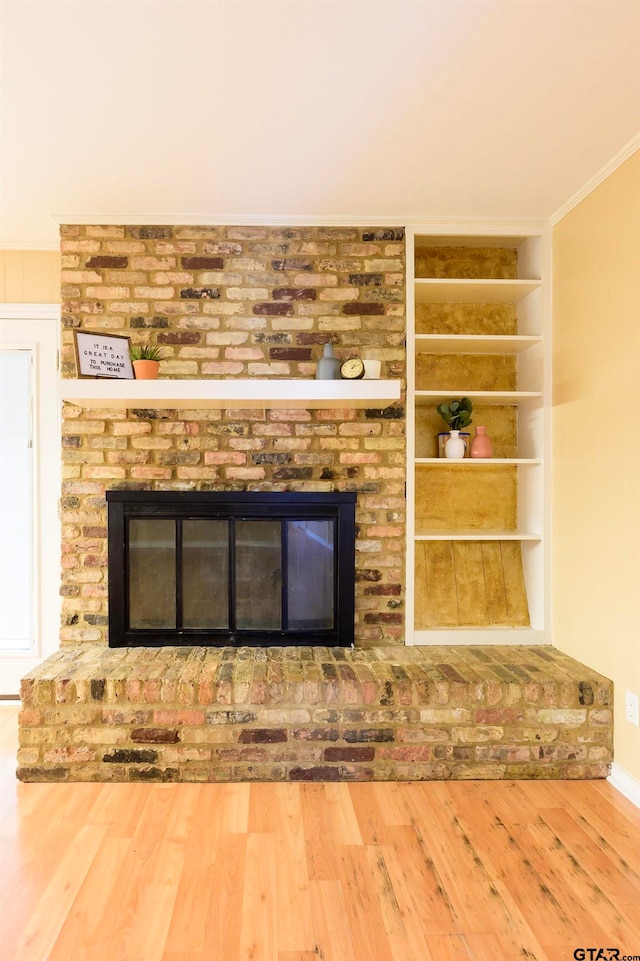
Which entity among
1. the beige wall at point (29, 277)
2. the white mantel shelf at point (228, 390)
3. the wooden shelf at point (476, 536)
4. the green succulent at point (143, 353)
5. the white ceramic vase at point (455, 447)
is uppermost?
the beige wall at point (29, 277)

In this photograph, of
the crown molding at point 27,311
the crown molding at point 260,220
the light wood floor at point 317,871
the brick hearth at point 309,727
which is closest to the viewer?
the light wood floor at point 317,871

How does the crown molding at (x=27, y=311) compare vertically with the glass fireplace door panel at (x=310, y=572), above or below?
above

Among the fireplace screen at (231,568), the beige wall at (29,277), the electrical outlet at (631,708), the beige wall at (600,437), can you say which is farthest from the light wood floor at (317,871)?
the beige wall at (29,277)

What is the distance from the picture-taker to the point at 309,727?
7.97 feet

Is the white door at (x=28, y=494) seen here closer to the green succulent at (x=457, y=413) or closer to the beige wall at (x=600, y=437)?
the green succulent at (x=457, y=413)

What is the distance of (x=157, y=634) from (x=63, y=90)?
230 centimetres

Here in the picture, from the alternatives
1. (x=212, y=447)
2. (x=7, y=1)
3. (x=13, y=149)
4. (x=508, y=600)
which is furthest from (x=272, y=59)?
(x=508, y=600)

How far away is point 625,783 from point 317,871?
4.39 feet

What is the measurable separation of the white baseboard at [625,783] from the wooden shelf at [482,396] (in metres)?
1.73

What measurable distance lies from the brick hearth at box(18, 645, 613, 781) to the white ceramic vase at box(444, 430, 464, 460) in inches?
43.5

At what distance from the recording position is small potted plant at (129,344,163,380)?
8.87 ft

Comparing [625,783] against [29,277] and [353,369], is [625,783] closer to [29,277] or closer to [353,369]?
[353,369]

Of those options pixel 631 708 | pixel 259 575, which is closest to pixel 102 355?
pixel 259 575

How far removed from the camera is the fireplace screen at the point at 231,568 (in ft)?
9.52
